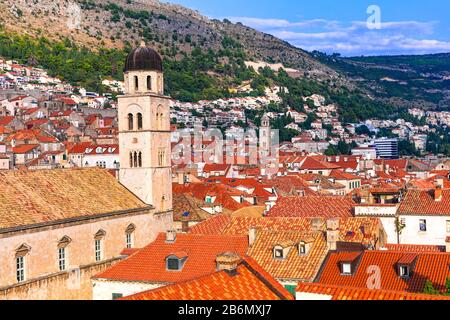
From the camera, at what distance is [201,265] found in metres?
31.8

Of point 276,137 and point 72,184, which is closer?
point 72,184

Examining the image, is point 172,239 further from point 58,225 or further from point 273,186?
point 273,186

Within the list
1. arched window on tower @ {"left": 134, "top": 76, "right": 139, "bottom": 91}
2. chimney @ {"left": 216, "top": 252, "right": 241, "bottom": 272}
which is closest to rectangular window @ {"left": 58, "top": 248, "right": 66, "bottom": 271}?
arched window on tower @ {"left": 134, "top": 76, "right": 139, "bottom": 91}

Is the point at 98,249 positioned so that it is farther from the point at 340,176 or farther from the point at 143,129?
the point at 340,176

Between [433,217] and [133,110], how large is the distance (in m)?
20.3

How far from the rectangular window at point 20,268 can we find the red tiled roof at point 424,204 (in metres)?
25.3

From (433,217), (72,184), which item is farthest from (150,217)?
(433,217)

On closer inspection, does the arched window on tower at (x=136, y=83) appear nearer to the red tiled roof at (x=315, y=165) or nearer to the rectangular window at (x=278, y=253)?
the rectangular window at (x=278, y=253)

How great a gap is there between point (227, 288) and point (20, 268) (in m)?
15.4

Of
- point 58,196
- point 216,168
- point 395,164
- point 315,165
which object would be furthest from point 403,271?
point 395,164

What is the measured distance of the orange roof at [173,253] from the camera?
1242 inches

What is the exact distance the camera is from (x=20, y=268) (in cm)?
3122

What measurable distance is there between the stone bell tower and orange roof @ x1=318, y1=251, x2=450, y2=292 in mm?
15568

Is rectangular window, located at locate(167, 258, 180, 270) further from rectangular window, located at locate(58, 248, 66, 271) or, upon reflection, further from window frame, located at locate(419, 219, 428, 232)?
window frame, located at locate(419, 219, 428, 232)
